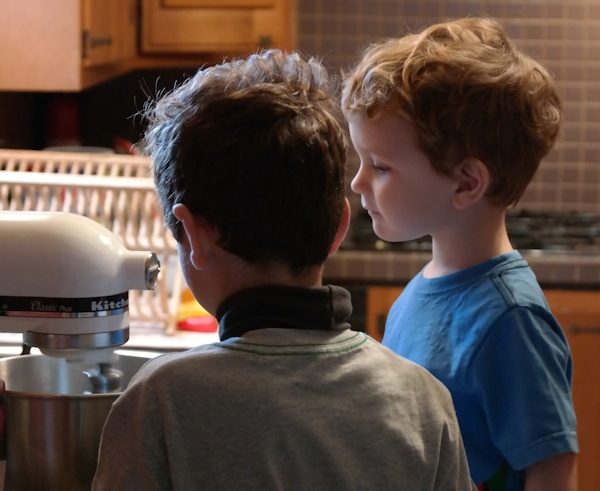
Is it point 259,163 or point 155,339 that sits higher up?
point 259,163

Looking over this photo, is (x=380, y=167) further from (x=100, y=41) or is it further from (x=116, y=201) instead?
(x=100, y=41)

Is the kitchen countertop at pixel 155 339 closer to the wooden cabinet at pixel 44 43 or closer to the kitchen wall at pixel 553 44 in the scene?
the wooden cabinet at pixel 44 43

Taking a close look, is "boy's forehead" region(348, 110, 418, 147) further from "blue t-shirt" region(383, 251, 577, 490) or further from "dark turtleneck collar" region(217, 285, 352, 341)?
"dark turtleneck collar" region(217, 285, 352, 341)

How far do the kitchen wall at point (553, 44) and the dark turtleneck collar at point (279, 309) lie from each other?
8.41ft

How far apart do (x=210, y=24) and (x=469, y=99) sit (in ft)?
5.87

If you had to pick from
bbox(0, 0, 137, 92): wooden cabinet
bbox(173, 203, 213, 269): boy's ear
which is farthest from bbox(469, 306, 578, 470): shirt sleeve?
bbox(0, 0, 137, 92): wooden cabinet

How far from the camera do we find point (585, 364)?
9.07ft

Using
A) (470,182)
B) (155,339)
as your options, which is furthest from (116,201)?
(470,182)

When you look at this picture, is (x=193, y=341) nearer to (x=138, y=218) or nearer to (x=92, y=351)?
(x=138, y=218)

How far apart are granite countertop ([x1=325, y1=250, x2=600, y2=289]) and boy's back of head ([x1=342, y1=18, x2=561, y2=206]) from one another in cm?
151

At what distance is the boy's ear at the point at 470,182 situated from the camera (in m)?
1.24

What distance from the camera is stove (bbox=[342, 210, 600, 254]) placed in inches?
113

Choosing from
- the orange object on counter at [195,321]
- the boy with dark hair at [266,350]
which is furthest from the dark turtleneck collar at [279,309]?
the orange object on counter at [195,321]

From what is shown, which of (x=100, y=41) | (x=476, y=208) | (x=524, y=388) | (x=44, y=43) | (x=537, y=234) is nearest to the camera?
(x=524, y=388)
